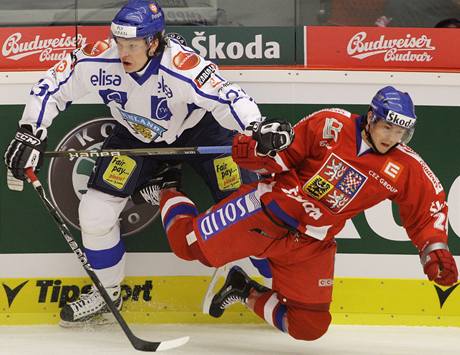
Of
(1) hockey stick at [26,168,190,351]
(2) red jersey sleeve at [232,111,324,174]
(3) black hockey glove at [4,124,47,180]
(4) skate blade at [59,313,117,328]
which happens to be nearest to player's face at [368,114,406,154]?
(2) red jersey sleeve at [232,111,324,174]

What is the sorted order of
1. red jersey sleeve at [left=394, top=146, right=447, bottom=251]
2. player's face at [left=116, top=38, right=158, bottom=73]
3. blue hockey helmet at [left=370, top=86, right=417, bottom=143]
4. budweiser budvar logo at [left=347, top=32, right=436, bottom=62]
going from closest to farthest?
blue hockey helmet at [left=370, top=86, right=417, bottom=143]
red jersey sleeve at [left=394, top=146, right=447, bottom=251]
player's face at [left=116, top=38, right=158, bottom=73]
budweiser budvar logo at [left=347, top=32, right=436, bottom=62]

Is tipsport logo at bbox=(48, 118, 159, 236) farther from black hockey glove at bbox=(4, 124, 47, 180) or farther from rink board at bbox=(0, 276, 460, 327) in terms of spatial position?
black hockey glove at bbox=(4, 124, 47, 180)

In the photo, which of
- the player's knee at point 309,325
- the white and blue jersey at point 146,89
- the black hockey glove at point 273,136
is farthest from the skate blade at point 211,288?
the black hockey glove at point 273,136

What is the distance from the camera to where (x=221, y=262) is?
Answer: 394 cm

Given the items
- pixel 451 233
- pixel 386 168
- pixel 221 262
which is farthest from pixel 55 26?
pixel 451 233

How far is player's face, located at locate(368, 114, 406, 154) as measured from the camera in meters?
3.62

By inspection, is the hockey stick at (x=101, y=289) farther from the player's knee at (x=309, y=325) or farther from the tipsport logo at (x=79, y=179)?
the player's knee at (x=309, y=325)

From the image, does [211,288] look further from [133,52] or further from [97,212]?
[133,52]

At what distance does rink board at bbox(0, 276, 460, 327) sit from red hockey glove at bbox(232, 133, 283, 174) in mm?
845

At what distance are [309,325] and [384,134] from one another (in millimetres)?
778

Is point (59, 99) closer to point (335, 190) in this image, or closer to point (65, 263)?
point (65, 263)

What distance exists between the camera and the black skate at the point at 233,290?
4137 millimetres

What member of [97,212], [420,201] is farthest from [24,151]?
[420,201]

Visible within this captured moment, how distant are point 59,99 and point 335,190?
114 cm
